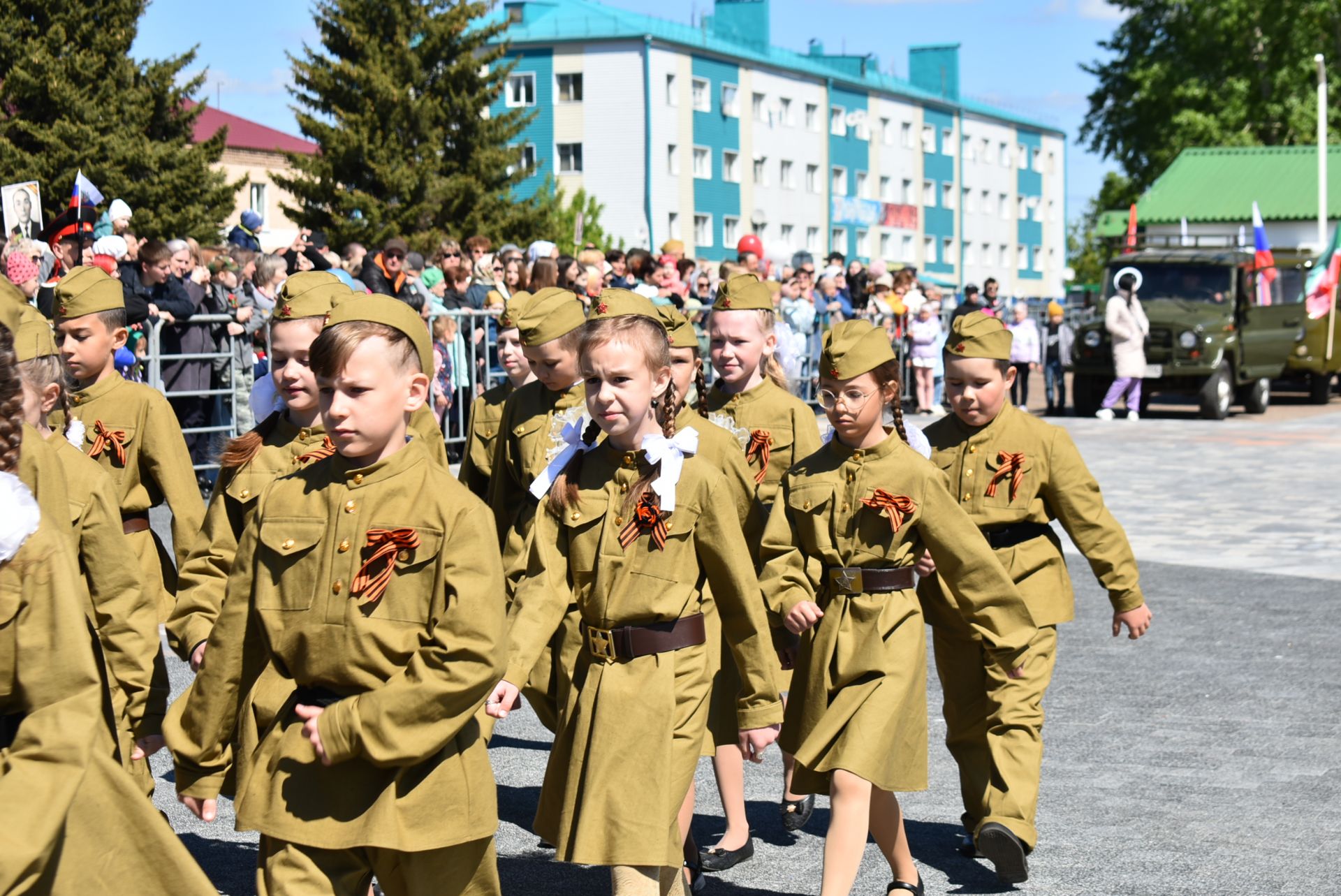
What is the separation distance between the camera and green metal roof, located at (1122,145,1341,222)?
43875 millimetres

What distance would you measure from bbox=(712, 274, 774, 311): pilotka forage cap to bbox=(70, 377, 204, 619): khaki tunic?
6.71ft

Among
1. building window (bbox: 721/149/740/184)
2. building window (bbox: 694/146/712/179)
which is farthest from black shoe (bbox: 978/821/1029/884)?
building window (bbox: 721/149/740/184)

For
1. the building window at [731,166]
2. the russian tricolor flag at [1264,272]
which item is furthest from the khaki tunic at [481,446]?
the building window at [731,166]

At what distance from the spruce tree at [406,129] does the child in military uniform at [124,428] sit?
40480mm

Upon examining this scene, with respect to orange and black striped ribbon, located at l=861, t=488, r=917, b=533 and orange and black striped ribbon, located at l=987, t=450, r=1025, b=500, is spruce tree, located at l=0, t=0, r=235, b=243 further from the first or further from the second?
orange and black striped ribbon, located at l=861, t=488, r=917, b=533

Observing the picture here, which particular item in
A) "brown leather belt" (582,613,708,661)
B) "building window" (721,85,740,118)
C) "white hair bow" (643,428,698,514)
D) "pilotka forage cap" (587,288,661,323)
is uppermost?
"building window" (721,85,740,118)

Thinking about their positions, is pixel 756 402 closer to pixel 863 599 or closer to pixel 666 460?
pixel 863 599

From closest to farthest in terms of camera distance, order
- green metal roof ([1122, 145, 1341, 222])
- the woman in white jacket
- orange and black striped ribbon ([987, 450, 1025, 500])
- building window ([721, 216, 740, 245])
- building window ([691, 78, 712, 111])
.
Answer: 1. orange and black striped ribbon ([987, 450, 1025, 500])
2. the woman in white jacket
3. green metal roof ([1122, 145, 1341, 222])
4. building window ([691, 78, 712, 111])
5. building window ([721, 216, 740, 245])

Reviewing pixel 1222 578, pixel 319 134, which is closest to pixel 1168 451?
pixel 1222 578

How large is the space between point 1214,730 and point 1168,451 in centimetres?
1430

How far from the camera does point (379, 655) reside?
3.75 m

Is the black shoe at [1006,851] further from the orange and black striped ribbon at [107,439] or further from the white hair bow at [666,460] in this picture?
the orange and black striped ribbon at [107,439]

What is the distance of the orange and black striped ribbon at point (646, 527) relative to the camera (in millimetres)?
4742

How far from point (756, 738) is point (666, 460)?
0.81m
